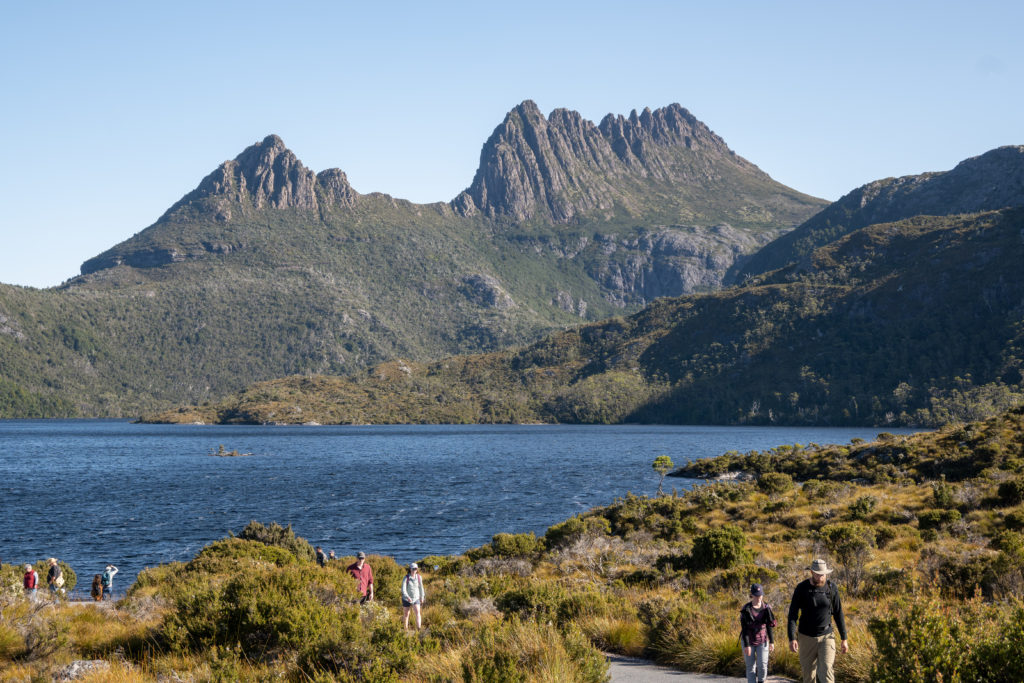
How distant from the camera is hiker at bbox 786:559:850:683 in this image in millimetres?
10375

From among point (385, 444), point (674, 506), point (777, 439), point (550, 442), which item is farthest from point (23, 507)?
point (777, 439)

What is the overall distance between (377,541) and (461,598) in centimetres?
3616

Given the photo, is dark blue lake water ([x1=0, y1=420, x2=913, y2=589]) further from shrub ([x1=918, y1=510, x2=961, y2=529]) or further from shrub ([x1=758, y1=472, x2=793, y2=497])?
shrub ([x1=918, y1=510, x2=961, y2=529])

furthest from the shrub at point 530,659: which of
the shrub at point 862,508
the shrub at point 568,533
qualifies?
the shrub at point 862,508

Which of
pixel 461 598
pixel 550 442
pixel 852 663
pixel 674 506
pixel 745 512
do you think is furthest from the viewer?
pixel 550 442

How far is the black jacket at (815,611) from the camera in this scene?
10.4 meters

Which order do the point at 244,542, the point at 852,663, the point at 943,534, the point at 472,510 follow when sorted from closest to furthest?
the point at 852,663 → the point at 943,534 → the point at 244,542 → the point at 472,510

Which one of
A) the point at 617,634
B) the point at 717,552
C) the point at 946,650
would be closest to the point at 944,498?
the point at 717,552

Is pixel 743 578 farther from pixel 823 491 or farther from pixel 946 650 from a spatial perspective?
pixel 823 491

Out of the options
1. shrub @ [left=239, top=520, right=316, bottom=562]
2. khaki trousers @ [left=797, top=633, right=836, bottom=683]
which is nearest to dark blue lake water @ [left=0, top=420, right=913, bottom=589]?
shrub @ [left=239, top=520, right=316, bottom=562]

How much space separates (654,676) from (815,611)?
11.0 ft

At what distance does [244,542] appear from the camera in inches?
1300

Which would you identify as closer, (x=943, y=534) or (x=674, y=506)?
(x=943, y=534)

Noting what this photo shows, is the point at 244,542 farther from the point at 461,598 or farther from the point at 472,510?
the point at 472,510
